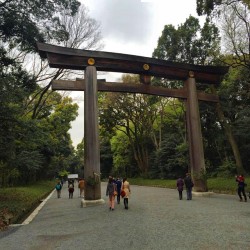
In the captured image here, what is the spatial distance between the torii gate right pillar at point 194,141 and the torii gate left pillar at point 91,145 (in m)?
6.60

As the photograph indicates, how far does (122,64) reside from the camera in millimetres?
17609

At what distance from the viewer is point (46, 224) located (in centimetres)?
1039

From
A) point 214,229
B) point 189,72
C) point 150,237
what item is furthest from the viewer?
point 189,72

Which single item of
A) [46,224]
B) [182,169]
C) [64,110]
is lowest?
[46,224]

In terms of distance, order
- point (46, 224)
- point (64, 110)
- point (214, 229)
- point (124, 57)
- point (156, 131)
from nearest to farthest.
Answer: point (214, 229) < point (46, 224) < point (124, 57) < point (64, 110) < point (156, 131)

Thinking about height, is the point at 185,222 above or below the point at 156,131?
below

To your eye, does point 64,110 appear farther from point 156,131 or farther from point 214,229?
point 214,229

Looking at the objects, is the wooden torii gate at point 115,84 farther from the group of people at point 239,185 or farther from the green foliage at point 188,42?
the green foliage at point 188,42

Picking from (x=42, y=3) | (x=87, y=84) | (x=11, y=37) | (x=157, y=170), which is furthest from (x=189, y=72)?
(x=157, y=170)

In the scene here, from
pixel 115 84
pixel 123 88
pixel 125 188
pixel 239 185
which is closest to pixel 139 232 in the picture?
pixel 125 188

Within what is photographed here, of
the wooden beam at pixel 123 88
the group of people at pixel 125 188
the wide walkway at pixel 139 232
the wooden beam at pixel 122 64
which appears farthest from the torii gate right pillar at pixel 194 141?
the wide walkway at pixel 139 232

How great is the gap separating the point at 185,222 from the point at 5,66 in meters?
13.0

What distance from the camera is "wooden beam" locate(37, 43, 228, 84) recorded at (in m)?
15.8

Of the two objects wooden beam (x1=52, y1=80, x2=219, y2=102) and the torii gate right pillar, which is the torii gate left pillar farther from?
the torii gate right pillar
